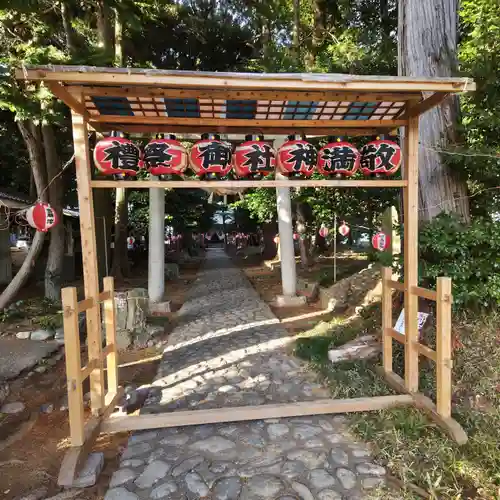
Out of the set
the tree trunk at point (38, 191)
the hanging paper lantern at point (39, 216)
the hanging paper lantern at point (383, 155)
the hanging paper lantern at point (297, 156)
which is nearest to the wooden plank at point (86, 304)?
the hanging paper lantern at point (297, 156)

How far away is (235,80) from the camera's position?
3.29m

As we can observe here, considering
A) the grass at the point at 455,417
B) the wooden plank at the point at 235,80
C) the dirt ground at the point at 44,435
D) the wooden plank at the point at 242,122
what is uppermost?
the wooden plank at the point at 235,80

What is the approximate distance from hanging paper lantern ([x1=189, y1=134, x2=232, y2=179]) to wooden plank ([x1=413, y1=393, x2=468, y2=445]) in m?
3.42

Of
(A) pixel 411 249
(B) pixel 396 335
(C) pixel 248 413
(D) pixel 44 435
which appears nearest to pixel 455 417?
(B) pixel 396 335

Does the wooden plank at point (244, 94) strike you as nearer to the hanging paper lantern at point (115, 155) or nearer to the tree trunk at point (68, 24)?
the hanging paper lantern at point (115, 155)

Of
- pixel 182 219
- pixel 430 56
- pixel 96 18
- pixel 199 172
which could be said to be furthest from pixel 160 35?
pixel 199 172

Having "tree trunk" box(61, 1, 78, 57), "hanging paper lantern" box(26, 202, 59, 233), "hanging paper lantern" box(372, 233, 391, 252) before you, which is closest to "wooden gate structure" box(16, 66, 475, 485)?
"hanging paper lantern" box(26, 202, 59, 233)

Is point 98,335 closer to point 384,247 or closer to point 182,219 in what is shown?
point 384,247

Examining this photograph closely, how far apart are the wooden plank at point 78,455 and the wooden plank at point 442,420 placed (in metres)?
3.47

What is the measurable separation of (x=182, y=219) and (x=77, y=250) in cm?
591

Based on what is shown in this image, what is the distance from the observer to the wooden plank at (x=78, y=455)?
10.2 feet

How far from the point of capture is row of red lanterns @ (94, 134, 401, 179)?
3902mm

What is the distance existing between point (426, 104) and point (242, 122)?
6.73ft

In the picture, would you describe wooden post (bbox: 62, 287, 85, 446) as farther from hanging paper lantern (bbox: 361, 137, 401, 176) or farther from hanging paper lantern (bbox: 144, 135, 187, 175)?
hanging paper lantern (bbox: 361, 137, 401, 176)
